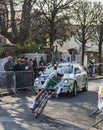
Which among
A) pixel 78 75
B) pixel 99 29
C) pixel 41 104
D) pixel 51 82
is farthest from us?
pixel 99 29

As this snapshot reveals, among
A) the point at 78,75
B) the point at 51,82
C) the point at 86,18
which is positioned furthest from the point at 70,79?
the point at 86,18

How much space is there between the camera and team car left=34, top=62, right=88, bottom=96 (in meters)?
18.7

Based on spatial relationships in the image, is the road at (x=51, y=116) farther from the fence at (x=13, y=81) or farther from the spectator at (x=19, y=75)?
the spectator at (x=19, y=75)

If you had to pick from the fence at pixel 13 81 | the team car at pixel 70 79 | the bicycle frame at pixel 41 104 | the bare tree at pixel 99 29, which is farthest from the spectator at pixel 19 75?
the bare tree at pixel 99 29

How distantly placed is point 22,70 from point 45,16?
47.6 feet

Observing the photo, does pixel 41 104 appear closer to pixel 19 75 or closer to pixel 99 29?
pixel 19 75

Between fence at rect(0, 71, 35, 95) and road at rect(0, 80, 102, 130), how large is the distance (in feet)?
10.6

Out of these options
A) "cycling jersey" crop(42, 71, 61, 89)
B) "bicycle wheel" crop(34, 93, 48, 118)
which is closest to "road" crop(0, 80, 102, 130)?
"bicycle wheel" crop(34, 93, 48, 118)

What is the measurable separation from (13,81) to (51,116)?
783 centimetres

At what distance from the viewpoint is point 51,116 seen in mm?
12695

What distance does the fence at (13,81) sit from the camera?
1989 cm

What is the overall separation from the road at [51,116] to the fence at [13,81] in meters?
3.23

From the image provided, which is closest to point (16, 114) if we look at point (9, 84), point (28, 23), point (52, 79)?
point (52, 79)

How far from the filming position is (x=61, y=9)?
3531cm
